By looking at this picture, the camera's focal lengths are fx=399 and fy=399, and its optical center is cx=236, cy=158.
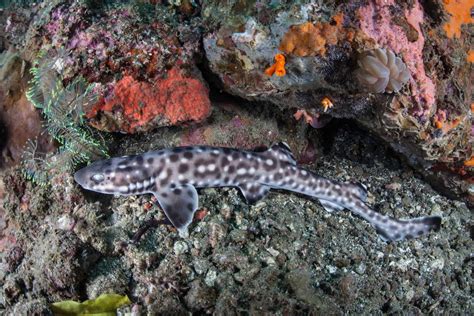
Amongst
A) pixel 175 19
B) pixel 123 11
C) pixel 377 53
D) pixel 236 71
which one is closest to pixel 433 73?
pixel 377 53

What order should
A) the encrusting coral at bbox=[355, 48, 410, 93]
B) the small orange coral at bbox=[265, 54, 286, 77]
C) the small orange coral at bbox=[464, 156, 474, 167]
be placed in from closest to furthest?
the encrusting coral at bbox=[355, 48, 410, 93] < the small orange coral at bbox=[265, 54, 286, 77] < the small orange coral at bbox=[464, 156, 474, 167]

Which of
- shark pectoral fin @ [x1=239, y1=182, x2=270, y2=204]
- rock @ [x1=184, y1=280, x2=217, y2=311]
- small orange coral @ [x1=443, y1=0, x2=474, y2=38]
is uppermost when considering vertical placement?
small orange coral @ [x1=443, y1=0, x2=474, y2=38]

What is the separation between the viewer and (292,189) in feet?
19.1

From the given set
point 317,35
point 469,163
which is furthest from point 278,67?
point 469,163

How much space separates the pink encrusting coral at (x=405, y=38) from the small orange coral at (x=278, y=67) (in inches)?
36.8

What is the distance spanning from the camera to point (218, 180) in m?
5.44

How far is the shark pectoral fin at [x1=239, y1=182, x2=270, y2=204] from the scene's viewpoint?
551cm

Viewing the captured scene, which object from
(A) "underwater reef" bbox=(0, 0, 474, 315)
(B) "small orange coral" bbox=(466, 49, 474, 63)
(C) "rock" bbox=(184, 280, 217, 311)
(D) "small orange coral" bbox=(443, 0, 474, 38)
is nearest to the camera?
(C) "rock" bbox=(184, 280, 217, 311)

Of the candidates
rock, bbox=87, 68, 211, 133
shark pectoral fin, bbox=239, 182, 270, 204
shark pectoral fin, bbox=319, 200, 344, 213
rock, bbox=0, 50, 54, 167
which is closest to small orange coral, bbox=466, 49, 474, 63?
shark pectoral fin, bbox=319, 200, 344, 213

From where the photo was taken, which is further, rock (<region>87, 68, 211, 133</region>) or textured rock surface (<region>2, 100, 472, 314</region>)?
rock (<region>87, 68, 211, 133</region>)

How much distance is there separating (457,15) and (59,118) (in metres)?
5.35

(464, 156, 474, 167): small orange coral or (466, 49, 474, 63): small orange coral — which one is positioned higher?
(466, 49, 474, 63): small orange coral

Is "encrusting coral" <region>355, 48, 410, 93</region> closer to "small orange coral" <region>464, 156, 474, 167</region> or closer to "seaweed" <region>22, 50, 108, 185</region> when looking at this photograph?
"small orange coral" <region>464, 156, 474, 167</region>

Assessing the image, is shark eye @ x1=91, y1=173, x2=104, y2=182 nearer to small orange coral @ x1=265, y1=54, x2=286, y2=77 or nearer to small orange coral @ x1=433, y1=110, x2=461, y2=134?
small orange coral @ x1=265, y1=54, x2=286, y2=77
